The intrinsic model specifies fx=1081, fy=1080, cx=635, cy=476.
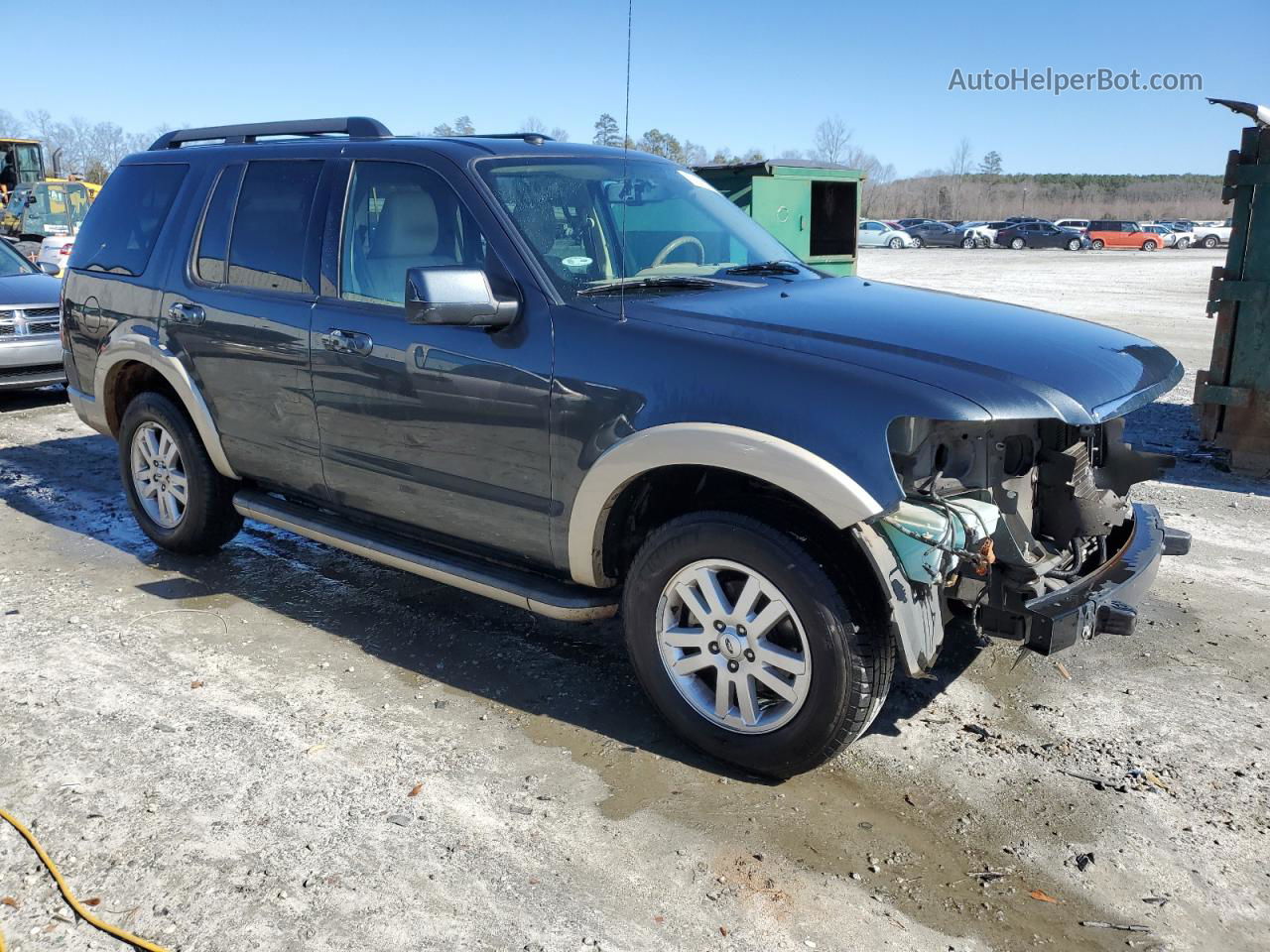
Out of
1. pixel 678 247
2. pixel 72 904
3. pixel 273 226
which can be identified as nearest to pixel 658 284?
pixel 678 247

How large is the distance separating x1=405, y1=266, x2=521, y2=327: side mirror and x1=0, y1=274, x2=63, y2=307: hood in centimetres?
728

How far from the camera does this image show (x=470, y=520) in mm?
3994

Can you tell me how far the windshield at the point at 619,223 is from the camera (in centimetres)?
386

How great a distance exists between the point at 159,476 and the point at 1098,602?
4.42 metres

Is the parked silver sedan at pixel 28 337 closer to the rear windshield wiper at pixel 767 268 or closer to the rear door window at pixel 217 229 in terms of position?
the rear door window at pixel 217 229

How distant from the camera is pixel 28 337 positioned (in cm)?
935

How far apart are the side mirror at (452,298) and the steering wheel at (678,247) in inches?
26.4

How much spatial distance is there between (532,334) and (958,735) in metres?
2.01

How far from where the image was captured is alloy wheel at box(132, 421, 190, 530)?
536cm

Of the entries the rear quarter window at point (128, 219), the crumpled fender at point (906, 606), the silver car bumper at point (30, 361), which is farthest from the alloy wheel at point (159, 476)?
the silver car bumper at point (30, 361)

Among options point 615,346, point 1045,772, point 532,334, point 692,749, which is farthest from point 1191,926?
point 532,334

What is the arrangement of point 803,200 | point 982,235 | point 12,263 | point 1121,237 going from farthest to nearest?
point 982,235 < point 1121,237 < point 12,263 < point 803,200

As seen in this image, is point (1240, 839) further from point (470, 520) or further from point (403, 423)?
point (403, 423)

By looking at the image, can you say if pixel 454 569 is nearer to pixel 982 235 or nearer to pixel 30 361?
pixel 30 361
